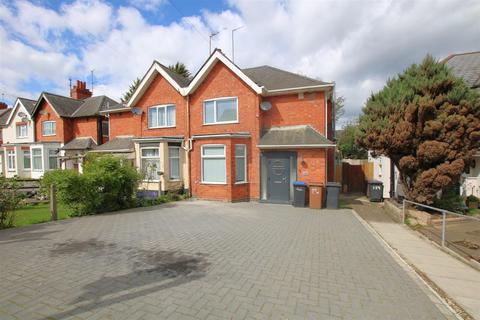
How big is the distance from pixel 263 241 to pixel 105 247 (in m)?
3.84

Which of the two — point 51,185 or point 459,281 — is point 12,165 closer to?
point 51,185

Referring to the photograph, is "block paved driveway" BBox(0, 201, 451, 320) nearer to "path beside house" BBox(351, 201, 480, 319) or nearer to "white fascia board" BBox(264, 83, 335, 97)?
"path beside house" BBox(351, 201, 480, 319)

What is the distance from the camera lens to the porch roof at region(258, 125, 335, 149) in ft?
38.6

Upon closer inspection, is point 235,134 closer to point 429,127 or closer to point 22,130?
point 429,127

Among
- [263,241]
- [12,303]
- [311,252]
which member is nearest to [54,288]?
[12,303]

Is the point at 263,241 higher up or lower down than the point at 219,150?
lower down

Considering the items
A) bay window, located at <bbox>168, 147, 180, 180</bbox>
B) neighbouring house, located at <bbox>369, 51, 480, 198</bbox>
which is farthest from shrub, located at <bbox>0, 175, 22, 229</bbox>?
neighbouring house, located at <bbox>369, 51, 480, 198</bbox>

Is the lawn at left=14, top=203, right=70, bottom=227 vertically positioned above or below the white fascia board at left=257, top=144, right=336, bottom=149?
below

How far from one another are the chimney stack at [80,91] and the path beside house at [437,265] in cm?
3045

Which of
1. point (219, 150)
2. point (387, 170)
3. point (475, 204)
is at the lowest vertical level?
point (475, 204)

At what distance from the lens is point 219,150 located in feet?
42.9

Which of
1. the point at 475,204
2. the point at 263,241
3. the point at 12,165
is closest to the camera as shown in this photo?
the point at 263,241

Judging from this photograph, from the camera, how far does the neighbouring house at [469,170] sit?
1312 centimetres

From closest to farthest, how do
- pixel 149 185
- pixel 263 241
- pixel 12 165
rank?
1. pixel 263 241
2. pixel 149 185
3. pixel 12 165
